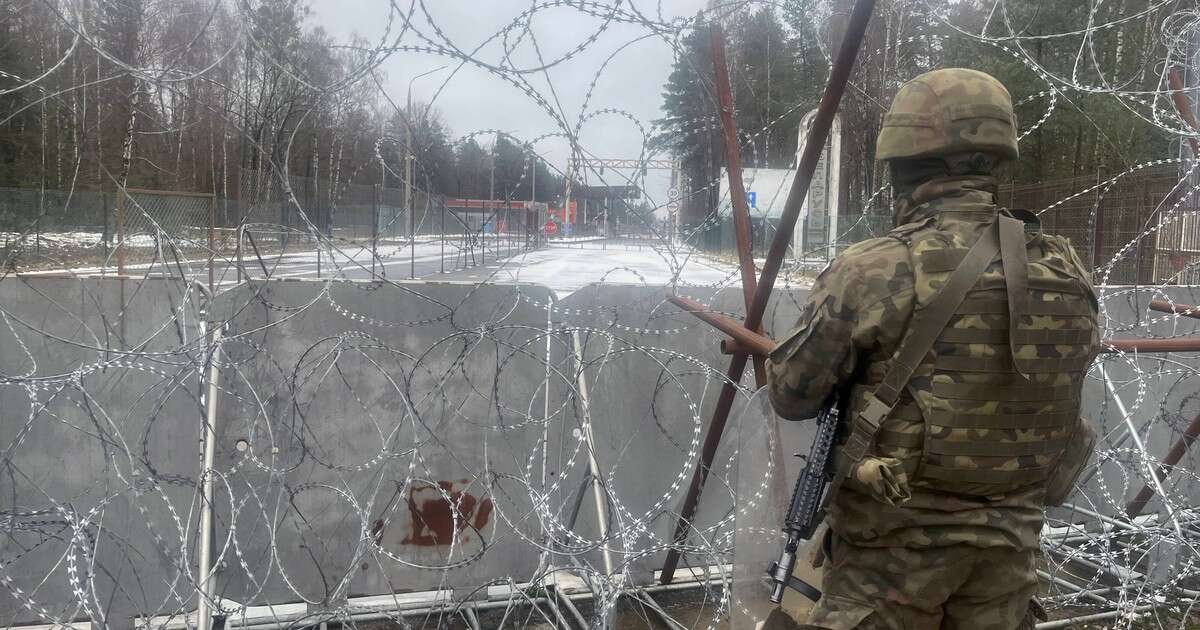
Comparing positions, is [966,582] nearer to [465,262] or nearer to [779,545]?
[779,545]

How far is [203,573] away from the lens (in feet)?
9.75

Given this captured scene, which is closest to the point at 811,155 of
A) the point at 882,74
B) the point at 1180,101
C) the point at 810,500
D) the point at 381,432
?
the point at 810,500

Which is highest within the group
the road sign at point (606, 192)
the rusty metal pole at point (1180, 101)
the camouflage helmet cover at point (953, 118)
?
the rusty metal pole at point (1180, 101)

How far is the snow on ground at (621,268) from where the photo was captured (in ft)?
11.6

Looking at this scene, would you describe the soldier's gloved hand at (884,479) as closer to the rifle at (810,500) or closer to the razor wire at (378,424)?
the rifle at (810,500)

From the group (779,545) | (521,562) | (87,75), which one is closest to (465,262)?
(521,562)

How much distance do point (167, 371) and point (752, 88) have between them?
12.9 ft

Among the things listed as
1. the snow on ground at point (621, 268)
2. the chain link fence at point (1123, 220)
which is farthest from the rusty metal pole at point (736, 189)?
the chain link fence at point (1123, 220)

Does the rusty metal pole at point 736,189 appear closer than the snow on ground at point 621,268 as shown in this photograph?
Yes

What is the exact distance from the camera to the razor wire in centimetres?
314

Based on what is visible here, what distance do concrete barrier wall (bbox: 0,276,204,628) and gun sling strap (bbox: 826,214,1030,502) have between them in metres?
2.47

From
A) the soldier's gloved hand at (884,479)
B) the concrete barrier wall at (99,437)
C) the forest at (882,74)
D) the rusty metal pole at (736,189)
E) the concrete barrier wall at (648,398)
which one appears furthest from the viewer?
the forest at (882,74)

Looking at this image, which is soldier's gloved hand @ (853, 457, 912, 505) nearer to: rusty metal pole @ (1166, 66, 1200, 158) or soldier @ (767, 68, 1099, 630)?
soldier @ (767, 68, 1099, 630)

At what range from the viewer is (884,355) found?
76.3 inches
